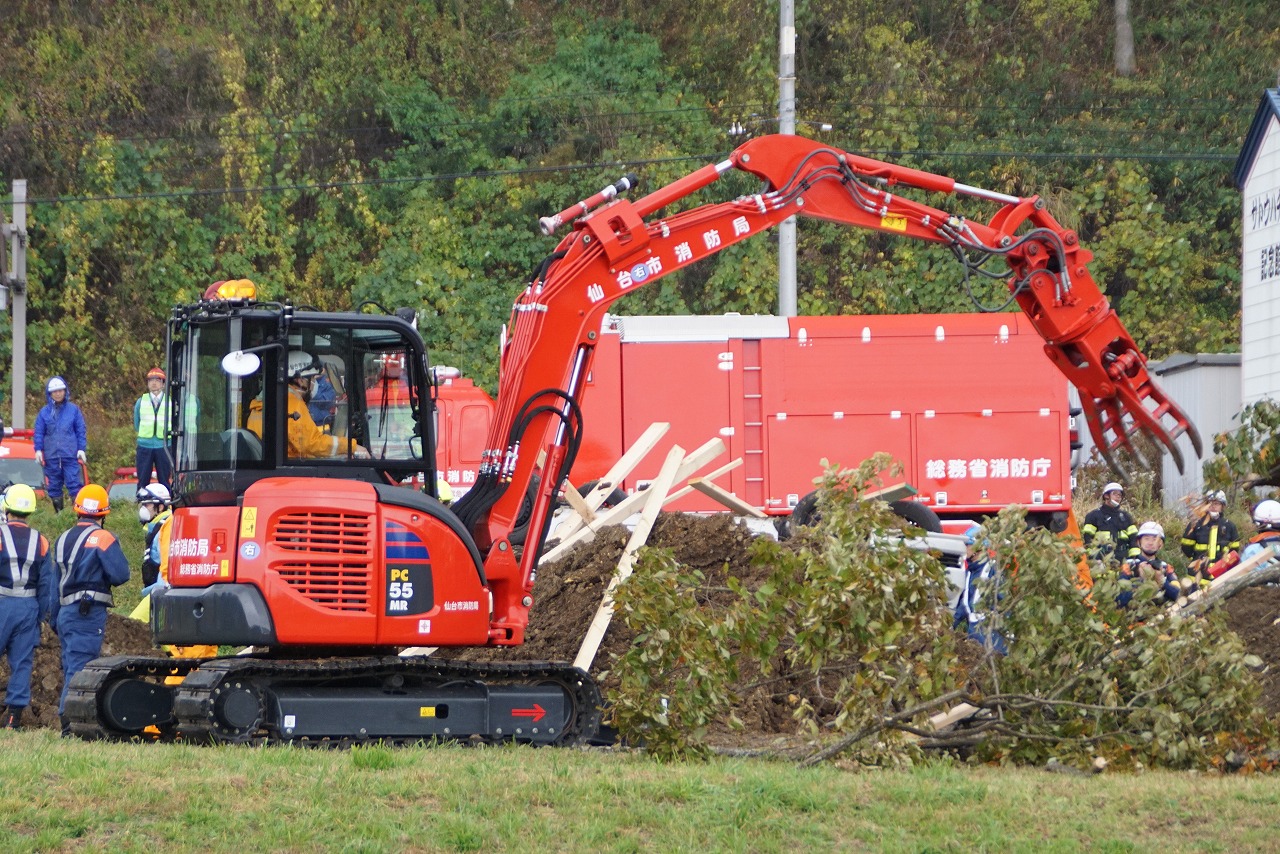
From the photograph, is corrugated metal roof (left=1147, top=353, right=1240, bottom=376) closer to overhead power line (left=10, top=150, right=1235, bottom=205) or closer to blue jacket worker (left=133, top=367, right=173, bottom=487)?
overhead power line (left=10, top=150, right=1235, bottom=205)

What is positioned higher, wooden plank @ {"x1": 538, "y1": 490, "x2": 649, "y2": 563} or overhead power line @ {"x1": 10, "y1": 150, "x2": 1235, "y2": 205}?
overhead power line @ {"x1": 10, "y1": 150, "x2": 1235, "y2": 205}

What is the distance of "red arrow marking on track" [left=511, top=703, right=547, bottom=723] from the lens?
34.9 feet

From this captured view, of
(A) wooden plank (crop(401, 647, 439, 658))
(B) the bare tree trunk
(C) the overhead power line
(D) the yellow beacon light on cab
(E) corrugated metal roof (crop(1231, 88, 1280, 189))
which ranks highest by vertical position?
(B) the bare tree trunk

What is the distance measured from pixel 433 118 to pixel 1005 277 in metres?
23.6

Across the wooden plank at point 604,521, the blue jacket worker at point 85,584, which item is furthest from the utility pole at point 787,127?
the blue jacket worker at point 85,584

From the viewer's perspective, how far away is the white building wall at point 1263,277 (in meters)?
22.2

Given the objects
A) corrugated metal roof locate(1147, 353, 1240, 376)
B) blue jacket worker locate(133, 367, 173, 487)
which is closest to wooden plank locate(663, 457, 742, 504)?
blue jacket worker locate(133, 367, 173, 487)

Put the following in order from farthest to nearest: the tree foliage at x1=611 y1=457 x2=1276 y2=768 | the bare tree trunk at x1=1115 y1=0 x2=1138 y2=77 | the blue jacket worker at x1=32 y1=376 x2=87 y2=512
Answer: the bare tree trunk at x1=1115 y1=0 x2=1138 y2=77 → the blue jacket worker at x1=32 y1=376 x2=87 y2=512 → the tree foliage at x1=611 y1=457 x2=1276 y2=768

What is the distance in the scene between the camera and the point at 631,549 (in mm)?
13469

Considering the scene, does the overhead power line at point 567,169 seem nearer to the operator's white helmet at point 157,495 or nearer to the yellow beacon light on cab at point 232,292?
the operator's white helmet at point 157,495

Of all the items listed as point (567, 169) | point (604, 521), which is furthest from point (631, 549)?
point (567, 169)

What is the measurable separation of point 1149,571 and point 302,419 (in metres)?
5.39

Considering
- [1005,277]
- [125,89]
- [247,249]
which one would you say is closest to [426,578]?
[1005,277]

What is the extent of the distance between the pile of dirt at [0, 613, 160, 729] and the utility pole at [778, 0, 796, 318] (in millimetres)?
11151
